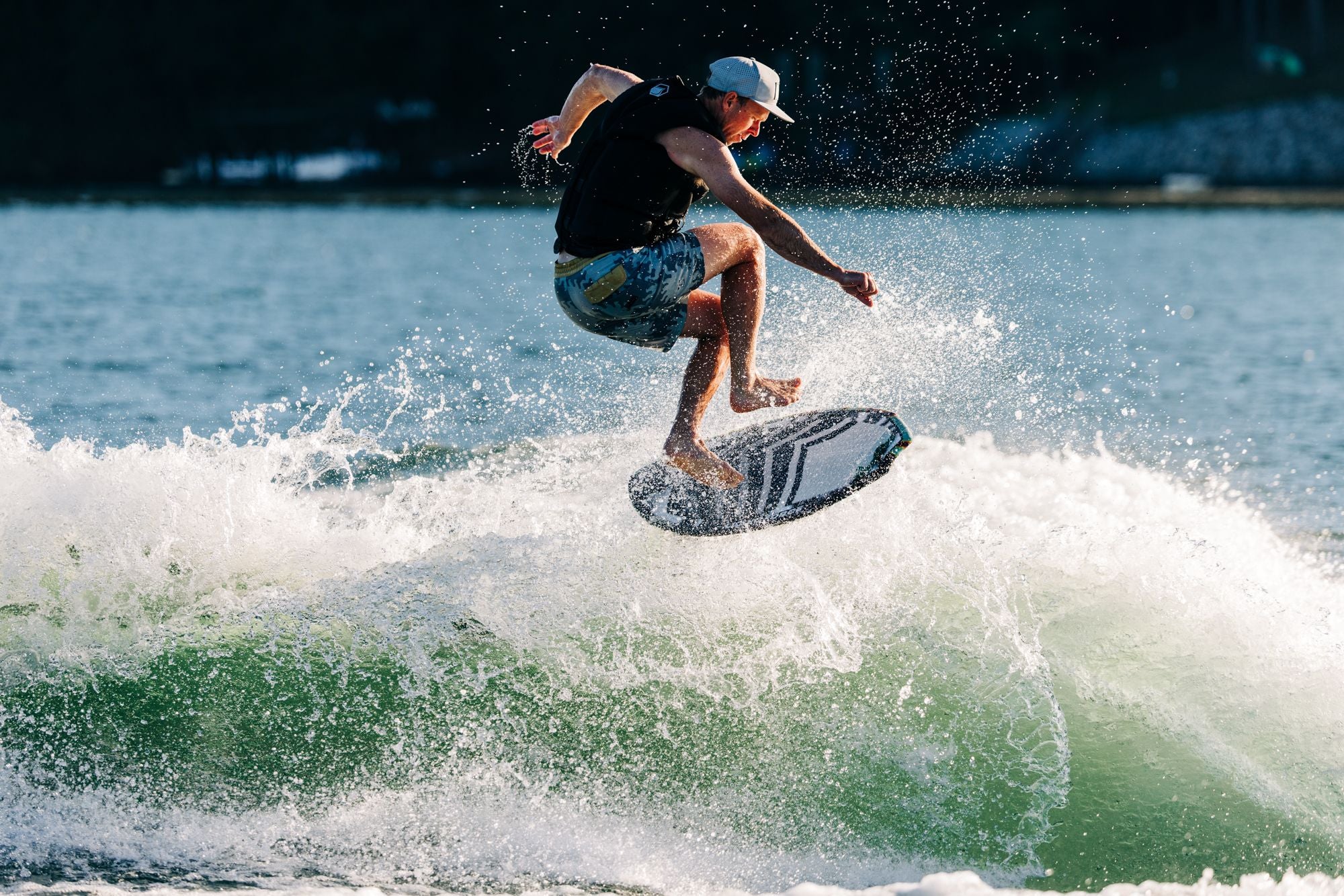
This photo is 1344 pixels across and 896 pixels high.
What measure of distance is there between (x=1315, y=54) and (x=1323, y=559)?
71.5 meters

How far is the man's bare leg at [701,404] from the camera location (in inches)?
258

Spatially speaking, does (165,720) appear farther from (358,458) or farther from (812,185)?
(812,185)

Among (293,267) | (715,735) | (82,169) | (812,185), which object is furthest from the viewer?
(82,169)

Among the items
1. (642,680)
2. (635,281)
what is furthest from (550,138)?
(642,680)

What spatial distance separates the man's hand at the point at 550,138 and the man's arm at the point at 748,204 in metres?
0.97

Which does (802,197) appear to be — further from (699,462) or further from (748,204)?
(748,204)

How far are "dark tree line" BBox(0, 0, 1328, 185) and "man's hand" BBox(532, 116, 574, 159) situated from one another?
55.4 m

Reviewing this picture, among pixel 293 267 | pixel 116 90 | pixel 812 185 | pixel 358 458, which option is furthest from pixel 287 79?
pixel 358 458

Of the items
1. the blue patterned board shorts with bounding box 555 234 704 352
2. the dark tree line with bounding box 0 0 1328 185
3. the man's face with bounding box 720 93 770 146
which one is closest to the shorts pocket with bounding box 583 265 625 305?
the blue patterned board shorts with bounding box 555 234 704 352

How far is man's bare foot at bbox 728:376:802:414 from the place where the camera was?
6.44 m

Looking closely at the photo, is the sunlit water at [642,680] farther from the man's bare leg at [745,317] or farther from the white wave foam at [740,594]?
the man's bare leg at [745,317]

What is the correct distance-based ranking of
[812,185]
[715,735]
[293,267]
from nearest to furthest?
[715,735], [293,267], [812,185]

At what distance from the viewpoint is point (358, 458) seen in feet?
34.7

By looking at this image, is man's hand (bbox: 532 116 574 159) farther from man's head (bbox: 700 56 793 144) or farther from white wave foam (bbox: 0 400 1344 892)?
white wave foam (bbox: 0 400 1344 892)
